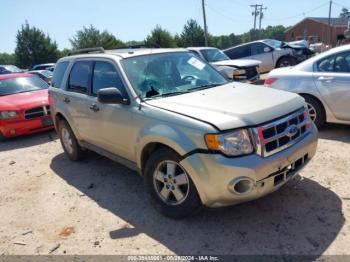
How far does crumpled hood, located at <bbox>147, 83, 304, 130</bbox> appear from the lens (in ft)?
10.2

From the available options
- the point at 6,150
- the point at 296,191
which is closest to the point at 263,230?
the point at 296,191

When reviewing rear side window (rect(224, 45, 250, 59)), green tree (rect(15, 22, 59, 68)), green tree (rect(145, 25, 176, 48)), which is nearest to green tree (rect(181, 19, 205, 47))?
green tree (rect(145, 25, 176, 48))

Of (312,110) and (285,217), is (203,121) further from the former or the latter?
(312,110)

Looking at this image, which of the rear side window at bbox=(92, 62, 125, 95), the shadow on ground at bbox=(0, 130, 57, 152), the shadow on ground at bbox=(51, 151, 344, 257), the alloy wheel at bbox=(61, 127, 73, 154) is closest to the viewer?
the shadow on ground at bbox=(51, 151, 344, 257)

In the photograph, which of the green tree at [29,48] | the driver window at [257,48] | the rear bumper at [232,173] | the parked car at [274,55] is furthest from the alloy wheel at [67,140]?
the green tree at [29,48]

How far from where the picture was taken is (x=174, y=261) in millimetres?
3033

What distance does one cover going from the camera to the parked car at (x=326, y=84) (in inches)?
220

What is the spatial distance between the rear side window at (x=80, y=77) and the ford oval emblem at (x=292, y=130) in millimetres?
2927

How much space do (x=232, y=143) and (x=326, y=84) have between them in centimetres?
350

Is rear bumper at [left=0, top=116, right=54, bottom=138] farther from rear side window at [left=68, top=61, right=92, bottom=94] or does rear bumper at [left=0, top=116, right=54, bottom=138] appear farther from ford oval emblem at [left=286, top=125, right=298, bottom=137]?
ford oval emblem at [left=286, top=125, right=298, bottom=137]

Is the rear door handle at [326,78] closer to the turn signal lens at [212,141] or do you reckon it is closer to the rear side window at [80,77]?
the turn signal lens at [212,141]

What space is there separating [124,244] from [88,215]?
86 centimetres

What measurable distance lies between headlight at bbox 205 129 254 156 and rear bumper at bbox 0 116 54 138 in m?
5.99

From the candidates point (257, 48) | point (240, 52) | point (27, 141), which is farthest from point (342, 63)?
point (240, 52)
